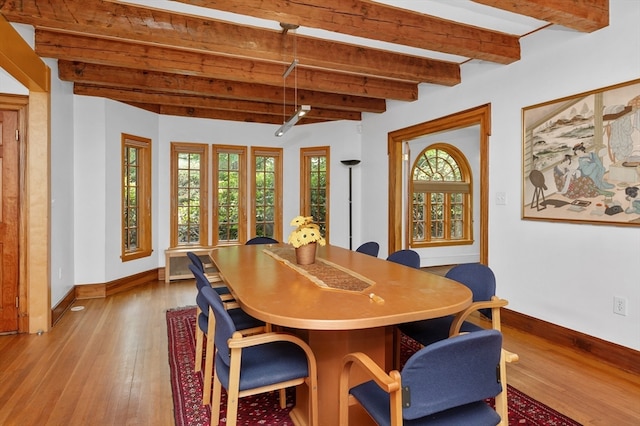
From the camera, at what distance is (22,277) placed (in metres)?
3.48

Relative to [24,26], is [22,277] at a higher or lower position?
lower

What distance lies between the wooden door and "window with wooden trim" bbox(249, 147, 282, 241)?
337 cm

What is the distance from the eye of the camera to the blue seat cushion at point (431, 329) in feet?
7.35

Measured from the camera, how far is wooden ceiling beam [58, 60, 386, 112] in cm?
405

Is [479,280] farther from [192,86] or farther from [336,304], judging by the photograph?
[192,86]

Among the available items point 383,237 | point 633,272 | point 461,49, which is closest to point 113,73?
point 461,49

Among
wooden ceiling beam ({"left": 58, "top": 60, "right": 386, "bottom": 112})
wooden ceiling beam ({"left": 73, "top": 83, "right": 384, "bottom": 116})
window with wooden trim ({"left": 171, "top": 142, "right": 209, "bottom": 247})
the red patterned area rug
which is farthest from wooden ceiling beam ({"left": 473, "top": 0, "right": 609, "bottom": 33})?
window with wooden trim ({"left": 171, "top": 142, "right": 209, "bottom": 247})

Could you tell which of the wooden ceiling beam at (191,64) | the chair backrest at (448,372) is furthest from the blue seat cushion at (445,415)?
the wooden ceiling beam at (191,64)

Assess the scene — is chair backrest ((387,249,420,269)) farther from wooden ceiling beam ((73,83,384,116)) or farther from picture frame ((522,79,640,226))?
wooden ceiling beam ((73,83,384,116))

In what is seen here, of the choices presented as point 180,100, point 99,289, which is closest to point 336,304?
point 99,289

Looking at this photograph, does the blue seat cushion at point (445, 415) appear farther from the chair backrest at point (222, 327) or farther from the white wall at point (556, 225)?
the white wall at point (556, 225)

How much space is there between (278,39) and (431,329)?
2.71 meters

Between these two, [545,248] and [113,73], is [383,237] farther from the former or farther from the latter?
[113,73]

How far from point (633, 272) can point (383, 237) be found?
10.6ft
